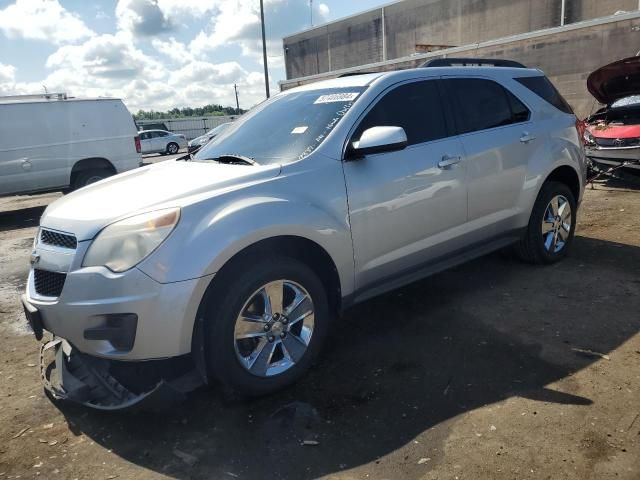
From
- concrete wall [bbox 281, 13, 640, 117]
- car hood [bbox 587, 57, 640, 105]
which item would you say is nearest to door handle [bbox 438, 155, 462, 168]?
car hood [bbox 587, 57, 640, 105]

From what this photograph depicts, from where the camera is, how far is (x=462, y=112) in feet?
13.4

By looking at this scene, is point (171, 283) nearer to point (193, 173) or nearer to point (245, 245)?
point (245, 245)

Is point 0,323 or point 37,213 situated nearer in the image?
point 0,323

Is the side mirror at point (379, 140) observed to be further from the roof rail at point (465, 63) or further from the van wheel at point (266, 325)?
the roof rail at point (465, 63)

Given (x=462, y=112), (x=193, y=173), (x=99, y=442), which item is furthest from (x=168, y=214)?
(x=462, y=112)

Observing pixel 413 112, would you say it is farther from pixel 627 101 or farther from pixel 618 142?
pixel 627 101

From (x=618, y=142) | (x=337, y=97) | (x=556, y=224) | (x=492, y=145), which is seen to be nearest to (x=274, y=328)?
(x=337, y=97)

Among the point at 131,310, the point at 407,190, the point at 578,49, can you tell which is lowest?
Answer: the point at 131,310

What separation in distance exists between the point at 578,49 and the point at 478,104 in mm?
14977

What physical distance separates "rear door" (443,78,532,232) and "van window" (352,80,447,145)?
0.63ft

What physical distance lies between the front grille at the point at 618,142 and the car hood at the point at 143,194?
24.6 feet

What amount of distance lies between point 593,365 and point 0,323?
471 centimetres

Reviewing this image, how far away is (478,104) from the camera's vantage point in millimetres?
4234

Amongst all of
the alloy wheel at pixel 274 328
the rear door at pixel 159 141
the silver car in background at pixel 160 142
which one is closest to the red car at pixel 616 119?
the alloy wheel at pixel 274 328
